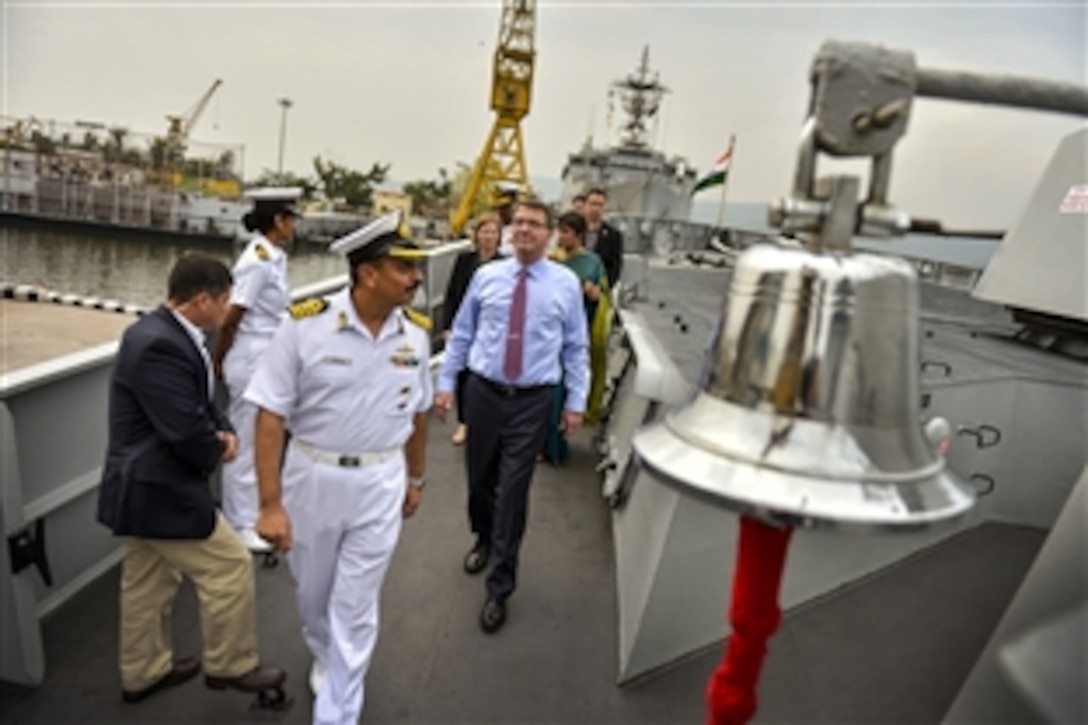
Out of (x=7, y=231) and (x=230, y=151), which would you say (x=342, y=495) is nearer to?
(x=7, y=231)

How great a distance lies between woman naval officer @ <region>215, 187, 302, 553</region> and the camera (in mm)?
4027

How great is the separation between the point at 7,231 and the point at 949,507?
2058 inches

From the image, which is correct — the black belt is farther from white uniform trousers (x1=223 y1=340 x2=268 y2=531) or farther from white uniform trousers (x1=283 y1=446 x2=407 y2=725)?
white uniform trousers (x1=223 y1=340 x2=268 y2=531)

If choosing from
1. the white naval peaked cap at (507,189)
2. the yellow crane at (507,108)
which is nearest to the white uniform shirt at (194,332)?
the white naval peaked cap at (507,189)

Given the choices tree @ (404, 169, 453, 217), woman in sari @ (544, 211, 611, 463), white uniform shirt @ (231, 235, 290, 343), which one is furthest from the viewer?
tree @ (404, 169, 453, 217)

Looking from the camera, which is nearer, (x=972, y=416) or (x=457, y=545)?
(x=972, y=416)

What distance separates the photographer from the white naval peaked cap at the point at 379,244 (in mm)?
2461

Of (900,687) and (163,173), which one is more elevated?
(163,173)

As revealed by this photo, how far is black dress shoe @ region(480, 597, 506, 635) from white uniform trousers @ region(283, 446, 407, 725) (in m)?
0.76

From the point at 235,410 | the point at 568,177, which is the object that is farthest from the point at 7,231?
the point at 235,410

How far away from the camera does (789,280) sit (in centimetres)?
84

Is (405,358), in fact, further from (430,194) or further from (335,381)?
(430,194)

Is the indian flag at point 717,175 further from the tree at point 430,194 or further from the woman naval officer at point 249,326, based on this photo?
the tree at point 430,194

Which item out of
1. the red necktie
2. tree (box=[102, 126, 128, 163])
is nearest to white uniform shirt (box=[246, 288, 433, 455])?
the red necktie
